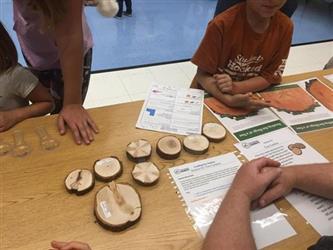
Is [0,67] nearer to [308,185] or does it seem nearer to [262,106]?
[262,106]

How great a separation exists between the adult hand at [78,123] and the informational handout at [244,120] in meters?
0.36

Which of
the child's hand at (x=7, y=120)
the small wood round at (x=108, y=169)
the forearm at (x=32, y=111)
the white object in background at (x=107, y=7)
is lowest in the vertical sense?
the forearm at (x=32, y=111)

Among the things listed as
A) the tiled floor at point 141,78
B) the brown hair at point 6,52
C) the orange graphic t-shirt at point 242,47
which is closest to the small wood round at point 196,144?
the orange graphic t-shirt at point 242,47

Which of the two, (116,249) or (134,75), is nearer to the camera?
(116,249)

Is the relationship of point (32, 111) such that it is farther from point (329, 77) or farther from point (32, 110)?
point (329, 77)

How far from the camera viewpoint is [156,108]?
0.97 meters

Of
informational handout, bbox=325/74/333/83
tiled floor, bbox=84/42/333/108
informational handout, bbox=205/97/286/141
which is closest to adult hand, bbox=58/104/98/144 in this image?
informational handout, bbox=205/97/286/141

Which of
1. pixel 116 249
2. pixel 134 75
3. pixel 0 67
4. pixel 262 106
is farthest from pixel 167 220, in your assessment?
pixel 134 75

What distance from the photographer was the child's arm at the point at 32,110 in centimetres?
86

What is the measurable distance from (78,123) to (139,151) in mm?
183

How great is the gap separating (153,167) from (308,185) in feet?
1.15

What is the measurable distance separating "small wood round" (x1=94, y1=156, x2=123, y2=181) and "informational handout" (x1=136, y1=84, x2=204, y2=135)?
158 mm

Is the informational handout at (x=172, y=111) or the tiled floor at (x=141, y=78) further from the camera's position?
the tiled floor at (x=141, y=78)

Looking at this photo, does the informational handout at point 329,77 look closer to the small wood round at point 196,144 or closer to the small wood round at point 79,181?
the small wood round at point 196,144
